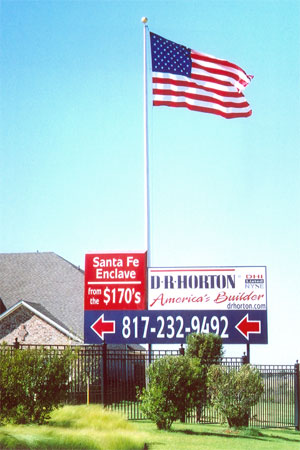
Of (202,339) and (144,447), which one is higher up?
(202,339)

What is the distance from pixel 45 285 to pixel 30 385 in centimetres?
2400

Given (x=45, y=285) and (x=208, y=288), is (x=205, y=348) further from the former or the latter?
(x=45, y=285)

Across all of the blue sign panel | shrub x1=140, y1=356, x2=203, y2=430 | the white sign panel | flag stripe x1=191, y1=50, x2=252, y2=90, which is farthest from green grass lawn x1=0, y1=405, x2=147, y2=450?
flag stripe x1=191, y1=50, x2=252, y2=90

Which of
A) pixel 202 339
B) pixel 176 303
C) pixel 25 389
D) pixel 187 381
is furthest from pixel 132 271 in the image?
pixel 25 389

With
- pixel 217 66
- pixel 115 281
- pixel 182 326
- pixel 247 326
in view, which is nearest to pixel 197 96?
pixel 217 66

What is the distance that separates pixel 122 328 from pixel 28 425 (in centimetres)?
720

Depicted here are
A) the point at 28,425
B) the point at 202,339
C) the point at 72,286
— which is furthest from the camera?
the point at 72,286

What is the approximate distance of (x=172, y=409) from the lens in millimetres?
16547

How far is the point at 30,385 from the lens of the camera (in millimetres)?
14727

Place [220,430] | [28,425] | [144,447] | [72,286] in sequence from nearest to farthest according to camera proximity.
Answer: [144,447], [28,425], [220,430], [72,286]

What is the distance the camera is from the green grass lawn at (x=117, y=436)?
11906mm

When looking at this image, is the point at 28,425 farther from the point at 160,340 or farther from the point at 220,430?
the point at 160,340

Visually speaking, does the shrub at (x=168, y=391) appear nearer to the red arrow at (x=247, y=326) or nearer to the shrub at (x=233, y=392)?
the shrub at (x=233, y=392)

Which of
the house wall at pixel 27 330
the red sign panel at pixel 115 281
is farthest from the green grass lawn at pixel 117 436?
the house wall at pixel 27 330
